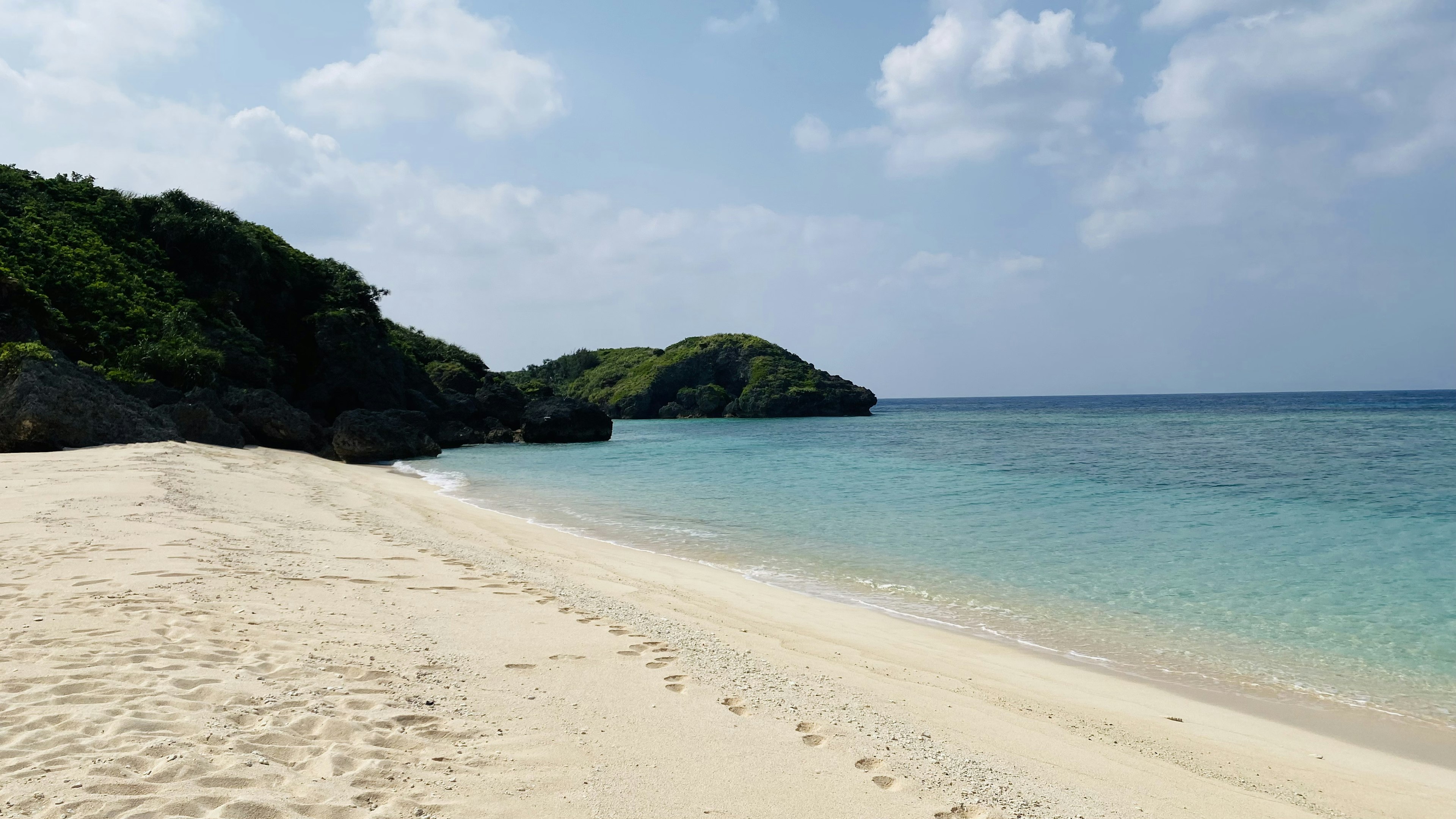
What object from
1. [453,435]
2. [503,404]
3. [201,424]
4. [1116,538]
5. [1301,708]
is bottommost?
[1301,708]

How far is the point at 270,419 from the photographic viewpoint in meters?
29.6

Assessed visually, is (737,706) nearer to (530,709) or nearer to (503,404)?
(530,709)

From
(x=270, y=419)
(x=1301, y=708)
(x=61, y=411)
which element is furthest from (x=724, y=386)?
(x=1301, y=708)

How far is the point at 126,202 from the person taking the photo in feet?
124

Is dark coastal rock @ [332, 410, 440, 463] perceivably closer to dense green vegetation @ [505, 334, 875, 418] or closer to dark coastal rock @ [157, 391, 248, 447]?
dark coastal rock @ [157, 391, 248, 447]

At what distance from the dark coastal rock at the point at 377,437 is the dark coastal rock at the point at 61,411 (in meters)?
12.0

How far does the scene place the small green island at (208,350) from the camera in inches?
769

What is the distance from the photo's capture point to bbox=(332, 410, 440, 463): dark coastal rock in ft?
105

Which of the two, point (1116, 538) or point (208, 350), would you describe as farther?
point (208, 350)

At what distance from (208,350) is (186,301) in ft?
20.2

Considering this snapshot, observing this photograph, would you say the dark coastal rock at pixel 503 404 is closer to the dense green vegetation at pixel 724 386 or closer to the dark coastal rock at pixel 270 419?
the dark coastal rock at pixel 270 419

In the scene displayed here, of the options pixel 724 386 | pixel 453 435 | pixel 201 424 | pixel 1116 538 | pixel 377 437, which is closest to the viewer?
pixel 1116 538

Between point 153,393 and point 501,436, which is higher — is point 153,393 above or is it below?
above

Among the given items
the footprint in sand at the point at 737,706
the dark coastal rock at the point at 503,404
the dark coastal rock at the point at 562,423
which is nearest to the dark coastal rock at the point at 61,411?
the footprint in sand at the point at 737,706
